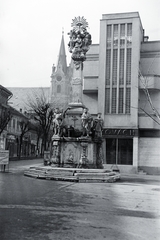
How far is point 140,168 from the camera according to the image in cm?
2838

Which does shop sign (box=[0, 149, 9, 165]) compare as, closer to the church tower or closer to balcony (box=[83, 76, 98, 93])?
balcony (box=[83, 76, 98, 93])

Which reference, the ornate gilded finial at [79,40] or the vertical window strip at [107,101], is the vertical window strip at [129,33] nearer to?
the vertical window strip at [107,101]

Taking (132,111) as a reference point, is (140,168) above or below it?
below

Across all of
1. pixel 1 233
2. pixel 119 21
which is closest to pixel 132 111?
pixel 119 21

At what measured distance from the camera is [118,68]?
29.7m

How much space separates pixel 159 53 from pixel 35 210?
2569cm

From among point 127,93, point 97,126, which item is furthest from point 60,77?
point 97,126

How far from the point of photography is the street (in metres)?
5.51

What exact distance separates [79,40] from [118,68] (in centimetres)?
1170

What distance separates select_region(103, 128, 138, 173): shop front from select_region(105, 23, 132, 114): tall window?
219cm

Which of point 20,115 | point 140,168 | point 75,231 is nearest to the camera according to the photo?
point 75,231

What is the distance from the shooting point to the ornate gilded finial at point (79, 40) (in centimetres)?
1853

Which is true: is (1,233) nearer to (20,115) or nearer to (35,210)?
(35,210)

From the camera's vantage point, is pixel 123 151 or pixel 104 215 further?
pixel 123 151
